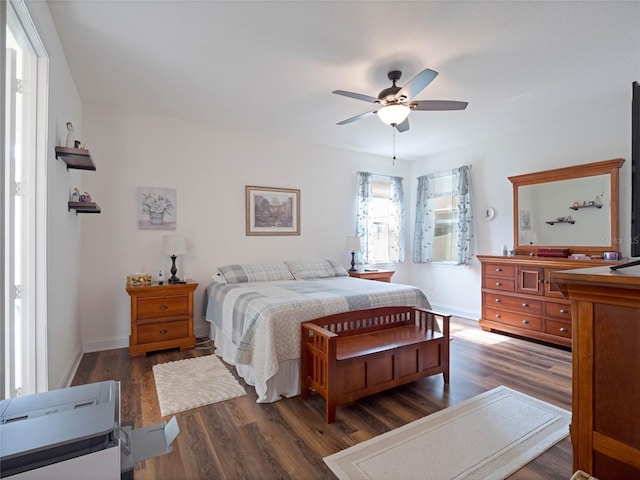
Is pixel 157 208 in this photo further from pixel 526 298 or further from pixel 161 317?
pixel 526 298

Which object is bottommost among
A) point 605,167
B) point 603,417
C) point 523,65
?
point 603,417

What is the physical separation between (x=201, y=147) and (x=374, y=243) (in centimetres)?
313

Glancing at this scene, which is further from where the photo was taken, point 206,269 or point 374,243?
point 374,243

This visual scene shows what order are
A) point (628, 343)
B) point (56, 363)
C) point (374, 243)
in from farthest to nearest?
point (374, 243)
point (56, 363)
point (628, 343)

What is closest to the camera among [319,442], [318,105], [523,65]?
[319,442]

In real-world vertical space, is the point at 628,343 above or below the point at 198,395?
above

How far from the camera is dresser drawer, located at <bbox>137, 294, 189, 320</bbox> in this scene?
3.43m

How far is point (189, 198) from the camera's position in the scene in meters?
4.11

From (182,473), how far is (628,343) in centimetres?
201

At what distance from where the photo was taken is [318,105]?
3.61 metres

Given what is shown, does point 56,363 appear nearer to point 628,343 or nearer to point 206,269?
point 206,269

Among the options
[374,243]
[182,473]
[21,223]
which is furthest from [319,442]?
[374,243]

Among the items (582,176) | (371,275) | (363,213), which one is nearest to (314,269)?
(371,275)

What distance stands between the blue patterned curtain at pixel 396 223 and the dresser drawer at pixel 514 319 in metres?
1.82
